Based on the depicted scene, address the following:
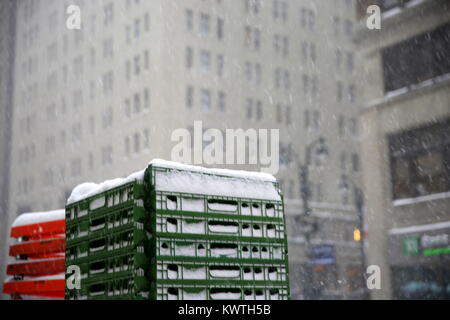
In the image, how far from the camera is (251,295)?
5.98 m

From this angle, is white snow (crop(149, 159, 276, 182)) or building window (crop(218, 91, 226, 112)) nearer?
white snow (crop(149, 159, 276, 182))


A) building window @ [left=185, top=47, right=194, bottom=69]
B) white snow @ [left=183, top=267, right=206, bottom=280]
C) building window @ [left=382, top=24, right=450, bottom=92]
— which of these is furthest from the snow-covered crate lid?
building window @ [left=185, top=47, right=194, bottom=69]

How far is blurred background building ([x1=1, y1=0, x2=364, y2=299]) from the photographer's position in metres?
56.9

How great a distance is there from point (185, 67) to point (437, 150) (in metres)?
34.7

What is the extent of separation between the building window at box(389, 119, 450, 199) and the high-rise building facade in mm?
64915

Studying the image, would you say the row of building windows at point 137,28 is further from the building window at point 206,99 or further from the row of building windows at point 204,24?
the building window at point 206,99

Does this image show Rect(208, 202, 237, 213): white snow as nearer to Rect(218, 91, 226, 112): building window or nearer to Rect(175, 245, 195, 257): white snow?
Rect(175, 245, 195, 257): white snow

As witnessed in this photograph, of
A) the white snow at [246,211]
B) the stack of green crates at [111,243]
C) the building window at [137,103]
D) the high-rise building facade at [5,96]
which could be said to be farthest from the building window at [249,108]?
the white snow at [246,211]

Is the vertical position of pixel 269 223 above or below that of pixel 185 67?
below

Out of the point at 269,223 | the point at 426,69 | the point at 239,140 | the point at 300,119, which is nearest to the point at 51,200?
the point at 239,140

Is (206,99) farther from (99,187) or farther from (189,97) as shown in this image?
(99,187)

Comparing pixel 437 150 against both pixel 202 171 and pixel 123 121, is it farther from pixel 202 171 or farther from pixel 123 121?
pixel 123 121

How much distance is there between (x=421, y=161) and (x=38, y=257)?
1942 centimetres

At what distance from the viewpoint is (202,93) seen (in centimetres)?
5772
